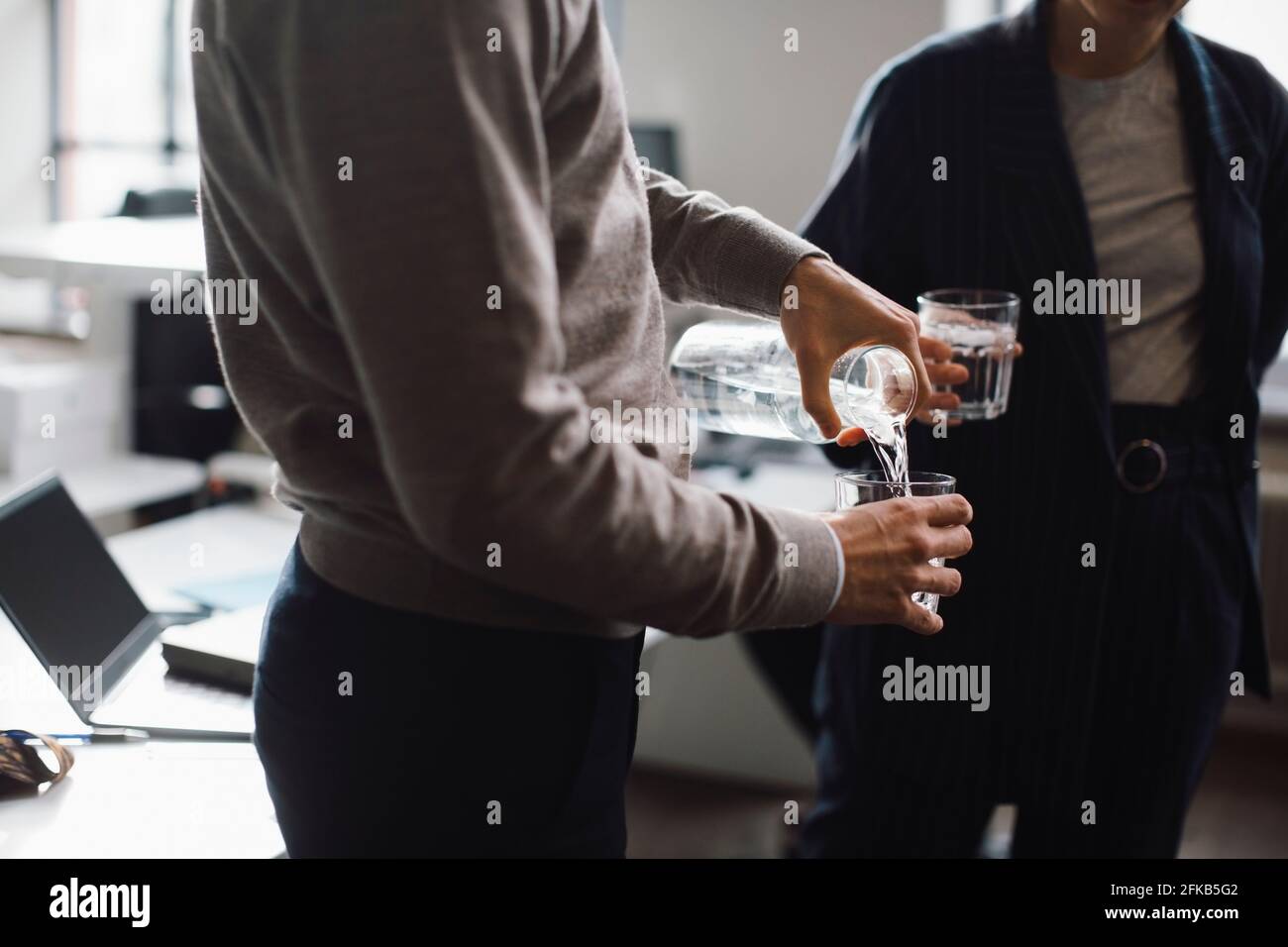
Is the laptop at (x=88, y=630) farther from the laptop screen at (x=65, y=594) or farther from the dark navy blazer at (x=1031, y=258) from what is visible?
the dark navy blazer at (x=1031, y=258)

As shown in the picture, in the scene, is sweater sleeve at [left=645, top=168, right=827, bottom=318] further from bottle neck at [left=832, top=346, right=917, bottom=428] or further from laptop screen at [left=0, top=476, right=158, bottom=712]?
laptop screen at [left=0, top=476, right=158, bottom=712]

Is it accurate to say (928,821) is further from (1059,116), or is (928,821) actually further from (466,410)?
(466,410)

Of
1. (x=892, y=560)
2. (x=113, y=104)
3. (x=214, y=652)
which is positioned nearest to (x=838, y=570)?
(x=892, y=560)

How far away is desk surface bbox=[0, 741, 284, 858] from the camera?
98 centimetres

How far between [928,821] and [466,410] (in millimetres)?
1111

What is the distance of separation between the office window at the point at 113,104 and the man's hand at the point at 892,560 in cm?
379

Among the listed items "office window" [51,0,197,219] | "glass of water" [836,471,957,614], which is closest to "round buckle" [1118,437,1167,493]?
"glass of water" [836,471,957,614]

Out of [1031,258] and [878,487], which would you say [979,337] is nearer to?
[1031,258]

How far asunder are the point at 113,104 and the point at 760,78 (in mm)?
2577

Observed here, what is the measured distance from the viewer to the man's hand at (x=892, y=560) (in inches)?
29.6

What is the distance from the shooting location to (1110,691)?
1469mm

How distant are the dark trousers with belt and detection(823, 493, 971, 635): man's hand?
694 millimetres
